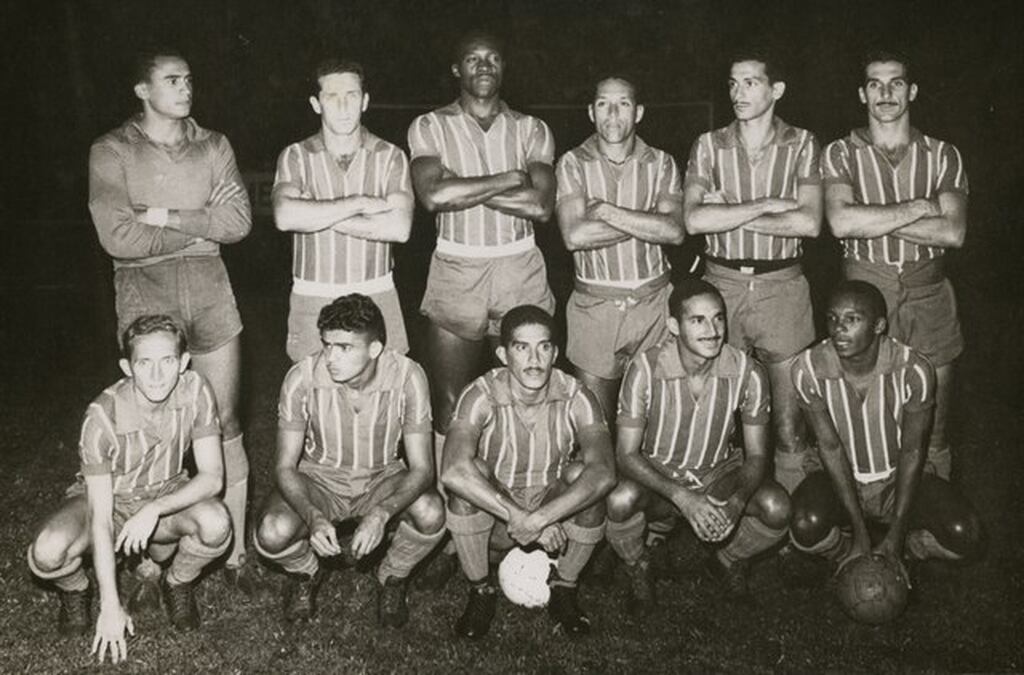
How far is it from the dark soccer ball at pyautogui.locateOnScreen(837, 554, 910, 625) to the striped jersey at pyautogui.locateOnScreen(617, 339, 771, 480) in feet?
2.57

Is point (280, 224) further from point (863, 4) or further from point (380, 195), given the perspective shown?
point (863, 4)

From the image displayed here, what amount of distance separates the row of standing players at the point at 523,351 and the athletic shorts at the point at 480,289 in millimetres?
12

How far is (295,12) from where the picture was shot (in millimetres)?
16938

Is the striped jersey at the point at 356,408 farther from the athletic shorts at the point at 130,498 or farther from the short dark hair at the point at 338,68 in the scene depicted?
the short dark hair at the point at 338,68

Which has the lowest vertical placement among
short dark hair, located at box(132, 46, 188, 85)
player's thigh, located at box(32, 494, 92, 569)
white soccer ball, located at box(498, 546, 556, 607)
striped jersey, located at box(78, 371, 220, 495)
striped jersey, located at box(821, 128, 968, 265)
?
white soccer ball, located at box(498, 546, 556, 607)

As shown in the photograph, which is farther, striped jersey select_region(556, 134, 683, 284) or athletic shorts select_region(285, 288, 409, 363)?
striped jersey select_region(556, 134, 683, 284)

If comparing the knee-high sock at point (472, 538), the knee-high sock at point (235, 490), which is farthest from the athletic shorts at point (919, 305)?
the knee-high sock at point (235, 490)

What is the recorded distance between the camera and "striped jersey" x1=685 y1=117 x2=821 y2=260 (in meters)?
4.70

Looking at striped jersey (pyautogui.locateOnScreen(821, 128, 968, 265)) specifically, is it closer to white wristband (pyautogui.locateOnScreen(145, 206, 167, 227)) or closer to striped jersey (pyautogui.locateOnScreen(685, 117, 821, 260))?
striped jersey (pyautogui.locateOnScreen(685, 117, 821, 260))

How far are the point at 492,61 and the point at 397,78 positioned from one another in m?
12.9

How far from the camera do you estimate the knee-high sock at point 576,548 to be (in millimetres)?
4285

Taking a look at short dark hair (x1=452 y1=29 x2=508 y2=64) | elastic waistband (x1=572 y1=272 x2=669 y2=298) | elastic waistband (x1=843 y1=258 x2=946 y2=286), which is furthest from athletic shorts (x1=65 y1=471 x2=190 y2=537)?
elastic waistband (x1=843 y1=258 x2=946 y2=286)

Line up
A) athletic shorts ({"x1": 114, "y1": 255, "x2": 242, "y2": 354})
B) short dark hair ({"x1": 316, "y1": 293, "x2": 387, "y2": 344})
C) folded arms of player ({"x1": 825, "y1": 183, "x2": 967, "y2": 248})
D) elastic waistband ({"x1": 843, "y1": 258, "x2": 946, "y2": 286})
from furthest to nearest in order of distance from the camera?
1. elastic waistband ({"x1": 843, "y1": 258, "x2": 946, "y2": 286})
2. folded arms of player ({"x1": 825, "y1": 183, "x2": 967, "y2": 248})
3. athletic shorts ({"x1": 114, "y1": 255, "x2": 242, "y2": 354})
4. short dark hair ({"x1": 316, "y1": 293, "x2": 387, "y2": 344})

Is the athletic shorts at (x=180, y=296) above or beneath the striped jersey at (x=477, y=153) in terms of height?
beneath
